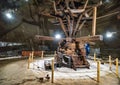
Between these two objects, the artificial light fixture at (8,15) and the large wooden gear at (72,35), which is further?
the artificial light fixture at (8,15)

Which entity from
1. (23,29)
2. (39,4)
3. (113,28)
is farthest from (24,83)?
(39,4)

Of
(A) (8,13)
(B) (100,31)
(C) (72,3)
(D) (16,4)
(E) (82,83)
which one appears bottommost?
(E) (82,83)

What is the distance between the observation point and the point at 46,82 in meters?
8.45

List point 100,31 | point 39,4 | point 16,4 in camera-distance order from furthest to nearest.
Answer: point 39,4 < point 16,4 < point 100,31

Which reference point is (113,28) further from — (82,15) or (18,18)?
(18,18)

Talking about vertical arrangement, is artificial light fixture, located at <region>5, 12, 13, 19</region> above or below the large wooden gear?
above

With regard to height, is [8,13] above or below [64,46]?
above

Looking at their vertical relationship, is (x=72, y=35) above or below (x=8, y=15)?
below

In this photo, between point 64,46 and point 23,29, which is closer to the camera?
point 64,46

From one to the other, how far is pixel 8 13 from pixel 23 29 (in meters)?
3.91

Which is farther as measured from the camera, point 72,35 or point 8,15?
point 8,15

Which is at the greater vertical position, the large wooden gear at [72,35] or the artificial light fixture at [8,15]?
the artificial light fixture at [8,15]

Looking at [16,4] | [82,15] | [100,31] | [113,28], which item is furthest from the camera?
[16,4]

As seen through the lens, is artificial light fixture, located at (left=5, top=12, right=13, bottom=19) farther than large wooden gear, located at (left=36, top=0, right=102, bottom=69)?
Yes
